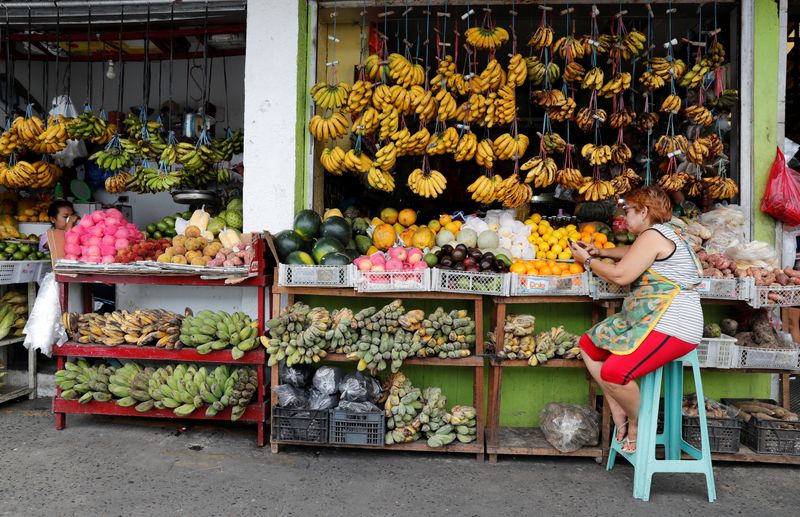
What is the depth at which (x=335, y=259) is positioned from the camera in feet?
12.1

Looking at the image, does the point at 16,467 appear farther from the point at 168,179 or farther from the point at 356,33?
the point at 356,33

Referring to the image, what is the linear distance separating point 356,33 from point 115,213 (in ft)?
9.22

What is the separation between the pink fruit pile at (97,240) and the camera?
406 centimetres

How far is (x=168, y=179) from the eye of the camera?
15.8 feet

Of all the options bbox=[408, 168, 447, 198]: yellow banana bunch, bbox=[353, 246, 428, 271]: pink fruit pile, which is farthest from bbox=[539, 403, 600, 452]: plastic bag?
bbox=[408, 168, 447, 198]: yellow banana bunch

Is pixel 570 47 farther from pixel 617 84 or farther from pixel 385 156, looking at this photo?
pixel 385 156

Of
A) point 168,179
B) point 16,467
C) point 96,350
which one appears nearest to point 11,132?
point 168,179

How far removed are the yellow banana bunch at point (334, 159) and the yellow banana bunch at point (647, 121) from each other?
2.71 meters

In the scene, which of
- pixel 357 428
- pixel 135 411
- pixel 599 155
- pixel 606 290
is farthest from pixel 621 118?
pixel 135 411

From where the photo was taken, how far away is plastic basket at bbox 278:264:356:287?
11.9 ft

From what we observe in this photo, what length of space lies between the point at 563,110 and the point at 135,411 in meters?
4.29

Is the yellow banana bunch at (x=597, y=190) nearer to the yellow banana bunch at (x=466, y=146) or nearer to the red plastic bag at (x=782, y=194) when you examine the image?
the yellow banana bunch at (x=466, y=146)

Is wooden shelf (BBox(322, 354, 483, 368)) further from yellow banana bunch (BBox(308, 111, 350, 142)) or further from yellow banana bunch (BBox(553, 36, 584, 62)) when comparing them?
yellow banana bunch (BBox(553, 36, 584, 62))

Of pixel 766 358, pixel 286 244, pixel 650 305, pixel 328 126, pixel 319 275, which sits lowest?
pixel 766 358
